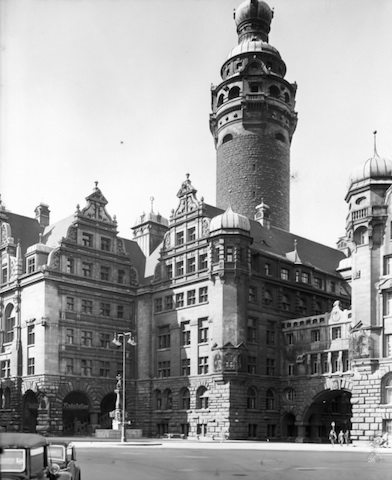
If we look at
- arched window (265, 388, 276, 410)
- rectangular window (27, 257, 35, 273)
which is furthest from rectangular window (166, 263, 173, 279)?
arched window (265, 388, 276, 410)

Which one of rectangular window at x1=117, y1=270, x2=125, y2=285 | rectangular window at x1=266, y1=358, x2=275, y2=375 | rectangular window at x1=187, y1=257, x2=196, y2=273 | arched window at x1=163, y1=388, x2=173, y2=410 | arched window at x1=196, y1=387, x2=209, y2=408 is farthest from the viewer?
rectangular window at x1=117, y1=270, x2=125, y2=285

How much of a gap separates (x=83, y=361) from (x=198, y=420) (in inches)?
507

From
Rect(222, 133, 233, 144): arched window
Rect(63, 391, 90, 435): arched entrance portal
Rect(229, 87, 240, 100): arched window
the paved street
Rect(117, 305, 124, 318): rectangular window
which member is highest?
Rect(229, 87, 240, 100): arched window

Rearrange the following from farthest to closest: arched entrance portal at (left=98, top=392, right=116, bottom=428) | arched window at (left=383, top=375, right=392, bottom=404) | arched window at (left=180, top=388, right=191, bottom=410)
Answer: arched entrance portal at (left=98, top=392, right=116, bottom=428) → arched window at (left=180, top=388, right=191, bottom=410) → arched window at (left=383, top=375, right=392, bottom=404)

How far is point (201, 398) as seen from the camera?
220 feet

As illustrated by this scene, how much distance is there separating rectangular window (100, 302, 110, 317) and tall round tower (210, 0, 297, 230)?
21.7 m

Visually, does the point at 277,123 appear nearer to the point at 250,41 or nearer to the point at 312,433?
the point at 250,41

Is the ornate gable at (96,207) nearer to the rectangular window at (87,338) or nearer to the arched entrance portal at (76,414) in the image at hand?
the rectangular window at (87,338)

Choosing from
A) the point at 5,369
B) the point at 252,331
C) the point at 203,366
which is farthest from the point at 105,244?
the point at 252,331

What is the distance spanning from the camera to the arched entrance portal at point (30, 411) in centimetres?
6912

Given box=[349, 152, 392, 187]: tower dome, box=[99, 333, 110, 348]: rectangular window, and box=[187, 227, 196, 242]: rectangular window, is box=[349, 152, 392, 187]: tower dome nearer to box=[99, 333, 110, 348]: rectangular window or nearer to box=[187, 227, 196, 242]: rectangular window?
box=[187, 227, 196, 242]: rectangular window

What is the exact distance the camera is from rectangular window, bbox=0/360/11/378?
70.8 meters

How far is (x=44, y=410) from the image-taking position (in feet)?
217

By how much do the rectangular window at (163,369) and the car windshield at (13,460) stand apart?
58.7m
